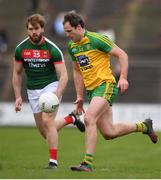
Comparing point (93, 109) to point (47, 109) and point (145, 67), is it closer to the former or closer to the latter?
point (47, 109)

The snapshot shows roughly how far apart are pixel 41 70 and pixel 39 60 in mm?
204

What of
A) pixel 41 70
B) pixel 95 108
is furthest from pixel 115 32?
pixel 95 108

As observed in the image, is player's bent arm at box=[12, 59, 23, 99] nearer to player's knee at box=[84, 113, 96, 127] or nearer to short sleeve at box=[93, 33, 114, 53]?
short sleeve at box=[93, 33, 114, 53]

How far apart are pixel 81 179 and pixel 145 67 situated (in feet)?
75.4

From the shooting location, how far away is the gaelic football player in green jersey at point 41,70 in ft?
42.0

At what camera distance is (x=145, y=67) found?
33688mm

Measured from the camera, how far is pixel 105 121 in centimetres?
1301

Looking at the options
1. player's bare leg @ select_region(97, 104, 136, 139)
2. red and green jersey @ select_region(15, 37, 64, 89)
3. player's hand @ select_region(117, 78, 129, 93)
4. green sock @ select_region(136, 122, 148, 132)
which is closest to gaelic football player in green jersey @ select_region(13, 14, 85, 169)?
red and green jersey @ select_region(15, 37, 64, 89)

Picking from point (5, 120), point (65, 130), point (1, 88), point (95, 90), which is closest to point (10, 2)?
point (1, 88)

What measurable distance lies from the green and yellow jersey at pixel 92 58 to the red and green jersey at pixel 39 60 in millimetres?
317

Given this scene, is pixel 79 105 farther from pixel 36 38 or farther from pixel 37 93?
pixel 36 38

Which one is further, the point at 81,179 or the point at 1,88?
the point at 1,88

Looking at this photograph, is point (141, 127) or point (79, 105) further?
point (141, 127)

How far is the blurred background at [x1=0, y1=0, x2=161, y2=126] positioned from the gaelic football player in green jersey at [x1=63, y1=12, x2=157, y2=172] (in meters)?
16.6
